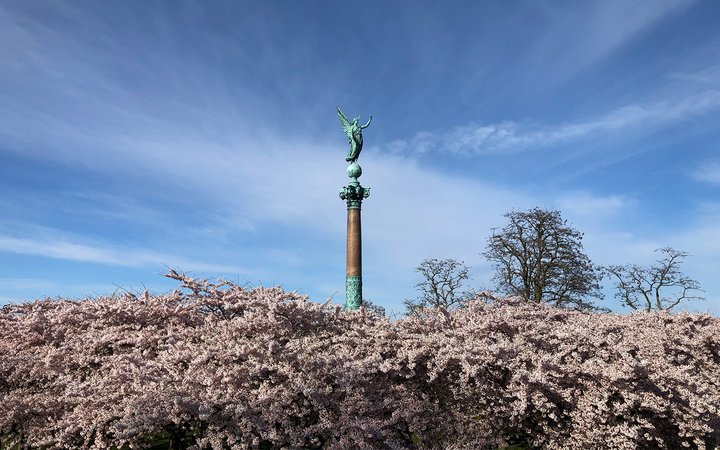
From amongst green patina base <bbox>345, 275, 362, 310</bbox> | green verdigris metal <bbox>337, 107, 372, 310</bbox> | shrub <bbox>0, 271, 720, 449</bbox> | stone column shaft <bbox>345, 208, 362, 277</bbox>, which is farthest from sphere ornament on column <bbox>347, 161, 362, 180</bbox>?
shrub <bbox>0, 271, 720, 449</bbox>

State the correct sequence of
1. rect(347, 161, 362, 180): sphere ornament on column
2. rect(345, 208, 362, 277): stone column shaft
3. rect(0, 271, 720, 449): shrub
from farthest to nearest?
rect(347, 161, 362, 180): sphere ornament on column, rect(345, 208, 362, 277): stone column shaft, rect(0, 271, 720, 449): shrub

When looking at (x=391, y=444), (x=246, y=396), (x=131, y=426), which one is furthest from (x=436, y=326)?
(x=131, y=426)

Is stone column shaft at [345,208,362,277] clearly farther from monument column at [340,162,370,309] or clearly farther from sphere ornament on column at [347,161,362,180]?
sphere ornament on column at [347,161,362,180]

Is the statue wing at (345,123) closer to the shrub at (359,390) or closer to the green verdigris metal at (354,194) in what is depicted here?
the green verdigris metal at (354,194)

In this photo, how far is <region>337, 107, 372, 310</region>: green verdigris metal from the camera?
30.1 metres

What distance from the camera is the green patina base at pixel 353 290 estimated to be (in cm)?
2977

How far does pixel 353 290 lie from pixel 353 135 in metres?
10.0

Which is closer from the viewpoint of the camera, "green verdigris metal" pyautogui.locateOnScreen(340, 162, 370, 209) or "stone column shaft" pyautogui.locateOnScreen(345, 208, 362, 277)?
"stone column shaft" pyautogui.locateOnScreen(345, 208, 362, 277)

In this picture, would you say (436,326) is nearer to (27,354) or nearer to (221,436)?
(221,436)

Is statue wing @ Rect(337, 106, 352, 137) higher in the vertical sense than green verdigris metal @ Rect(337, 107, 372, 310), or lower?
higher

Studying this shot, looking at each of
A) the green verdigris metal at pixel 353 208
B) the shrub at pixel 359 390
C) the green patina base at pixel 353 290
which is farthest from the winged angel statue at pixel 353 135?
the shrub at pixel 359 390

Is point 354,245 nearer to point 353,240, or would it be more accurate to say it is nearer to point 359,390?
point 353,240

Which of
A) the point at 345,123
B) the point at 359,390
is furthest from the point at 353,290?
the point at 359,390

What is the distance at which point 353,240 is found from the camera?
3088cm
